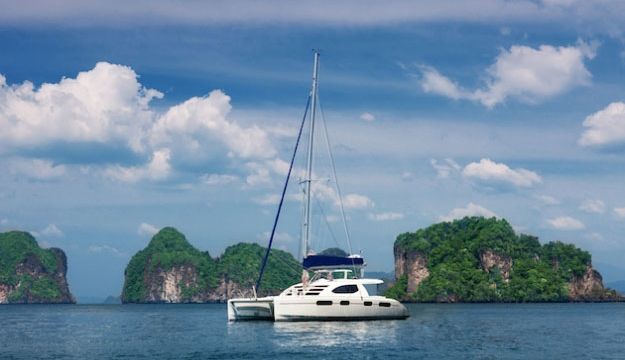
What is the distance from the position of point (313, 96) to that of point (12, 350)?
4163 centimetres

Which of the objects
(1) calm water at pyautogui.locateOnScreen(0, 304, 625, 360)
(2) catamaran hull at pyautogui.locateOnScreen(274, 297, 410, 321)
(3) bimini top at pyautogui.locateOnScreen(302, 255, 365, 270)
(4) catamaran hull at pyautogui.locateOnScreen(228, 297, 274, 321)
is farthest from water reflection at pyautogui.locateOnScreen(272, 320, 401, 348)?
(3) bimini top at pyautogui.locateOnScreen(302, 255, 365, 270)

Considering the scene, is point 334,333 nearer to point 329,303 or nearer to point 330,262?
point 329,303

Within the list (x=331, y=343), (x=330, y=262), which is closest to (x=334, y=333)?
(x=331, y=343)

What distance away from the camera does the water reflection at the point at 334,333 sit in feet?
205

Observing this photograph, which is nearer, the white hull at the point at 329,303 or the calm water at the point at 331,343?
the calm water at the point at 331,343

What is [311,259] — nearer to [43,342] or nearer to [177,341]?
[177,341]

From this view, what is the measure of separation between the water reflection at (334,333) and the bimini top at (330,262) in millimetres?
5650

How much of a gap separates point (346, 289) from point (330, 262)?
11.8 feet

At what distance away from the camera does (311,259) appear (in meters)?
81.3

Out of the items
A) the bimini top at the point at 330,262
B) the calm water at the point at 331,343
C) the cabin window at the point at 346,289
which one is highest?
the bimini top at the point at 330,262

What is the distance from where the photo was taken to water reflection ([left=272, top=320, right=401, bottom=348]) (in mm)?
62531

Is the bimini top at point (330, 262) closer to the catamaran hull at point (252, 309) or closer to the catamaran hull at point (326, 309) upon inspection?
the catamaran hull at point (326, 309)

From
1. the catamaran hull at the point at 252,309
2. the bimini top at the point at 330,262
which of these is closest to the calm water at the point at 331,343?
the catamaran hull at the point at 252,309

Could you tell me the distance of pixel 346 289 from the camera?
3142 inches
